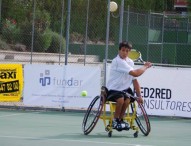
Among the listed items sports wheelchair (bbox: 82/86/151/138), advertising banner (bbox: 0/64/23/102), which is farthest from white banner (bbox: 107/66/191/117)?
sports wheelchair (bbox: 82/86/151/138)

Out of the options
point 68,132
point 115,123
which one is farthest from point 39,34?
point 115,123

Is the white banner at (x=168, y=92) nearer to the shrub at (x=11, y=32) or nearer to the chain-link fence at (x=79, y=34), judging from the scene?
the chain-link fence at (x=79, y=34)

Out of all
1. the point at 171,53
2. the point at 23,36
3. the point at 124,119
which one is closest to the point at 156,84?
the point at 124,119

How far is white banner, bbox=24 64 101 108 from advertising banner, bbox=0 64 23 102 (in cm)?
15

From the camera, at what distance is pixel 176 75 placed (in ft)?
50.8

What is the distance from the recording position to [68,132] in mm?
12211

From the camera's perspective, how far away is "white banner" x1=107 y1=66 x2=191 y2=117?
15414 mm

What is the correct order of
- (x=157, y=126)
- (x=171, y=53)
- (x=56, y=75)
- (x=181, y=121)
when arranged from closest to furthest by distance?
(x=157, y=126) < (x=181, y=121) < (x=56, y=75) < (x=171, y=53)

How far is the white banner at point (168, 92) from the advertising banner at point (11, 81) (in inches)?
123

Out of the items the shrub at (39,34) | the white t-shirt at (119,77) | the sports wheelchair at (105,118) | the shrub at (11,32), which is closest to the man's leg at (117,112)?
the sports wheelchair at (105,118)

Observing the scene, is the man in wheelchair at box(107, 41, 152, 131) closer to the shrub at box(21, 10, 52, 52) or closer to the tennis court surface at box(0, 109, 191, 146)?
the tennis court surface at box(0, 109, 191, 146)

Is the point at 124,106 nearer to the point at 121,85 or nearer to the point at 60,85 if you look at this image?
the point at 121,85

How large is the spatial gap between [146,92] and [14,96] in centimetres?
336

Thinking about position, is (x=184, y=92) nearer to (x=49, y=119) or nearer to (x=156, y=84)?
(x=156, y=84)
